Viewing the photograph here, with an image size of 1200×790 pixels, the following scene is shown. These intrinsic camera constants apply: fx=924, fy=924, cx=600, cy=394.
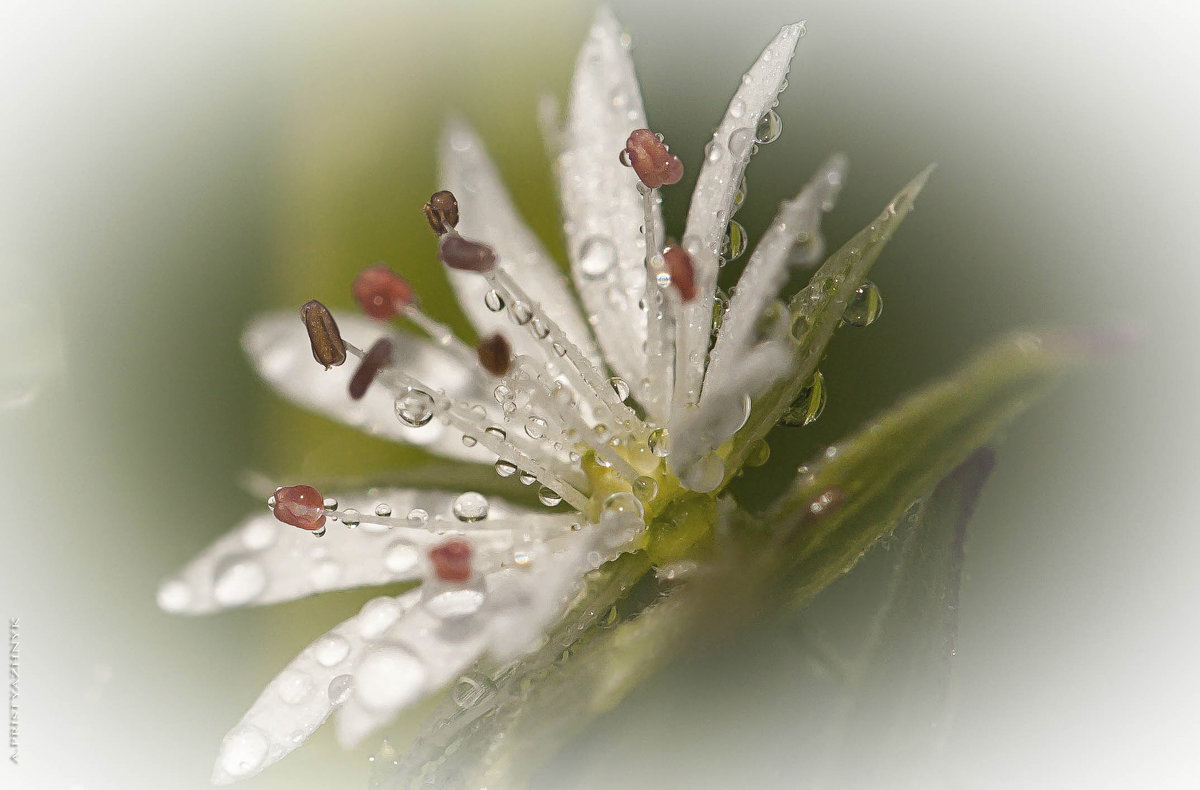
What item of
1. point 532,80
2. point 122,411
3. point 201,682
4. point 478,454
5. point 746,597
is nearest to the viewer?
point 746,597

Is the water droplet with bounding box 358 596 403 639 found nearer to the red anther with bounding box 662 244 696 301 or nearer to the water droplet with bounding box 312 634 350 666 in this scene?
the water droplet with bounding box 312 634 350 666

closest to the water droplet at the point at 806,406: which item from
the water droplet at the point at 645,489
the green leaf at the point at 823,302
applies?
the green leaf at the point at 823,302

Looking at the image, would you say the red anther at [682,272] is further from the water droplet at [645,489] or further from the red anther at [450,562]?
the red anther at [450,562]

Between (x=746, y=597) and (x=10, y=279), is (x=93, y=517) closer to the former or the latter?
(x=10, y=279)

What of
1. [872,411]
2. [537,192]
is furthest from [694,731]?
[537,192]

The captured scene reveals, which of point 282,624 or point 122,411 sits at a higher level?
point 122,411

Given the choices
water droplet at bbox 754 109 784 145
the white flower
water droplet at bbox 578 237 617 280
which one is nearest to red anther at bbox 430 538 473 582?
the white flower
